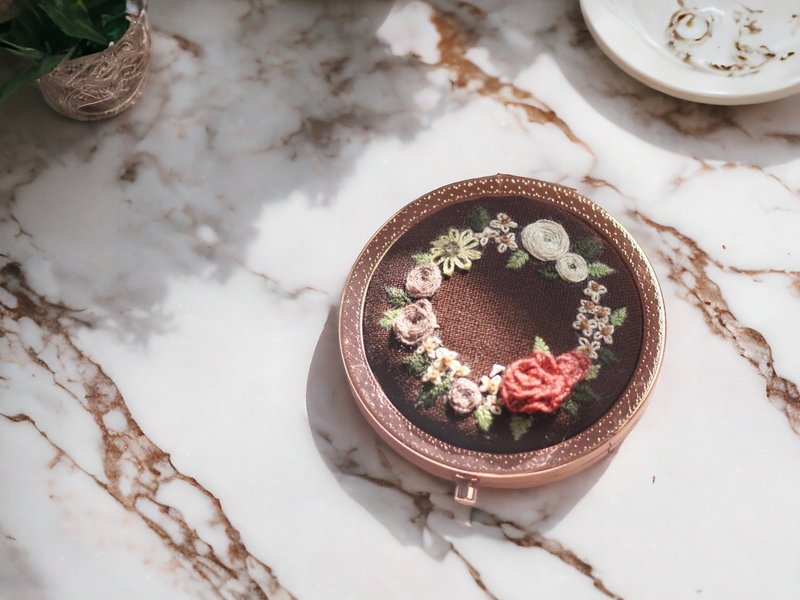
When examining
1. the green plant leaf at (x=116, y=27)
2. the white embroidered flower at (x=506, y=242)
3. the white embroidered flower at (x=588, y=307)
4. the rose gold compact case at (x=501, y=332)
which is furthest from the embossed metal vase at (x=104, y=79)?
the white embroidered flower at (x=588, y=307)

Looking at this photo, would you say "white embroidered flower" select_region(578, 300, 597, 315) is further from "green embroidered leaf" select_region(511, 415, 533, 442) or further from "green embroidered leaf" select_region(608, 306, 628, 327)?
"green embroidered leaf" select_region(511, 415, 533, 442)

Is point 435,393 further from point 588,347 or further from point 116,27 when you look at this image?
point 116,27

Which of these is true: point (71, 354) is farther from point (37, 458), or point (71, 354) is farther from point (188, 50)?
point (188, 50)

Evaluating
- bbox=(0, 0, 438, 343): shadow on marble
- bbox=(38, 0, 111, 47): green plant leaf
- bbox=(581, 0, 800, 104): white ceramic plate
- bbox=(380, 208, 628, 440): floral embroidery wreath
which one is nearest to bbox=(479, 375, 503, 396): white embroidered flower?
bbox=(380, 208, 628, 440): floral embroidery wreath

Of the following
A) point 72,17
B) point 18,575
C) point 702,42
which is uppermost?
point 72,17

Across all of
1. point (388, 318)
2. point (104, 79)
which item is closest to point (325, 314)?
point (388, 318)

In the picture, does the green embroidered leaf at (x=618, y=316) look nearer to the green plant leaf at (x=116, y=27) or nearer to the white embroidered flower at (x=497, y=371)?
the white embroidered flower at (x=497, y=371)
